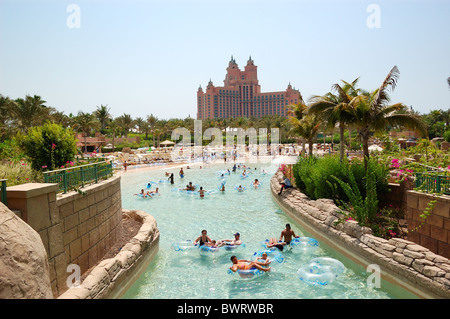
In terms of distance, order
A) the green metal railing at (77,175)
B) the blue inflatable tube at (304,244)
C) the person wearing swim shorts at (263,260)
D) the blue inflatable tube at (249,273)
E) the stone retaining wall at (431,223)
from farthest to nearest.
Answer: the blue inflatable tube at (304,244) < the person wearing swim shorts at (263,260) < the blue inflatable tube at (249,273) < the stone retaining wall at (431,223) < the green metal railing at (77,175)

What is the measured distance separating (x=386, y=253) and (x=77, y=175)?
28.1 feet

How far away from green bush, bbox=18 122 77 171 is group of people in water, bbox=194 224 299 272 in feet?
16.9

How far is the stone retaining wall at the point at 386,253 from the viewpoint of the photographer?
683cm

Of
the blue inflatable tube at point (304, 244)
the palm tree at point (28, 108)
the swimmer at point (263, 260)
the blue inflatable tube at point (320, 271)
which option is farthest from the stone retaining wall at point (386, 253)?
the palm tree at point (28, 108)

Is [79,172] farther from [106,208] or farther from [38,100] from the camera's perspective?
[38,100]

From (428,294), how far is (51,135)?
1068 centimetres

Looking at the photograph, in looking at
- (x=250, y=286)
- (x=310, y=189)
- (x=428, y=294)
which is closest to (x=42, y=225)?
(x=250, y=286)

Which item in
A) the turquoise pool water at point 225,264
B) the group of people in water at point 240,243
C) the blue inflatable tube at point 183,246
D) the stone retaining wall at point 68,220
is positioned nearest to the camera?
the stone retaining wall at point 68,220

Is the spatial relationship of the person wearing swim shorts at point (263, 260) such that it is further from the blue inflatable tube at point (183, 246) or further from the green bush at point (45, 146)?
the green bush at point (45, 146)

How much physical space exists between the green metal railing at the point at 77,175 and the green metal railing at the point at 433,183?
9.26 metres

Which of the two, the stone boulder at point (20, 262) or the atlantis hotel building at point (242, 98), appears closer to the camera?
the stone boulder at point (20, 262)

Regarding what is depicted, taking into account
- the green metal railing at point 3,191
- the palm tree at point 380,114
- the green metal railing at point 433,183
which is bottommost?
the green metal railing at point 433,183

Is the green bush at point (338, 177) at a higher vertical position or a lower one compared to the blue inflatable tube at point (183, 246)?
higher

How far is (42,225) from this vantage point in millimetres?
5508
